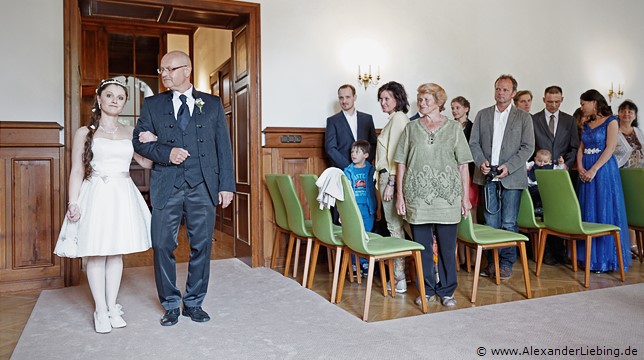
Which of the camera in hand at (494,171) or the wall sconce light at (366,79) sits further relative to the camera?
the wall sconce light at (366,79)

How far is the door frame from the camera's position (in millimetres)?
4387

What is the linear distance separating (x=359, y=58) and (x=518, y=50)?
80.8 inches

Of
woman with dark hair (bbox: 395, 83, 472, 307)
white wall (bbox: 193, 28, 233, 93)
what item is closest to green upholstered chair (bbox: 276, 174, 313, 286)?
woman with dark hair (bbox: 395, 83, 472, 307)

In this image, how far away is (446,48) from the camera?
19.4 ft

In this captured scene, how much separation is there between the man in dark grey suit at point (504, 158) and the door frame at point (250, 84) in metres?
1.94

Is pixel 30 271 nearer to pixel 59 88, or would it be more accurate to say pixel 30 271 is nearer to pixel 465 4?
pixel 59 88

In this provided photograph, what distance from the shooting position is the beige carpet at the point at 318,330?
2.76 meters

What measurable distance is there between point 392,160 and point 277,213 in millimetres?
1307

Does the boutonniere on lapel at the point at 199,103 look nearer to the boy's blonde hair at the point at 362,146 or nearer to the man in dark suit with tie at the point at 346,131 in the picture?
the boy's blonde hair at the point at 362,146

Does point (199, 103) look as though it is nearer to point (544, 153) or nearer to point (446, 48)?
point (544, 153)

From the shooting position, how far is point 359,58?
5473 mm

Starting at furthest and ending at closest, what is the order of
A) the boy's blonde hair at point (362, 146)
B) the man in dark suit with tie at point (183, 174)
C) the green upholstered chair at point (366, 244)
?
the boy's blonde hair at point (362, 146) < the green upholstered chair at point (366, 244) < the man in dark suit with tie at point (183, 174)

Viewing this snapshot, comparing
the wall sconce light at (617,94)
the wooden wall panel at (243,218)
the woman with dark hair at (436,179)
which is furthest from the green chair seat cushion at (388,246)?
the wall sconce light at (617,94)

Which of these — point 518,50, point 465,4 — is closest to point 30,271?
point 465,4
